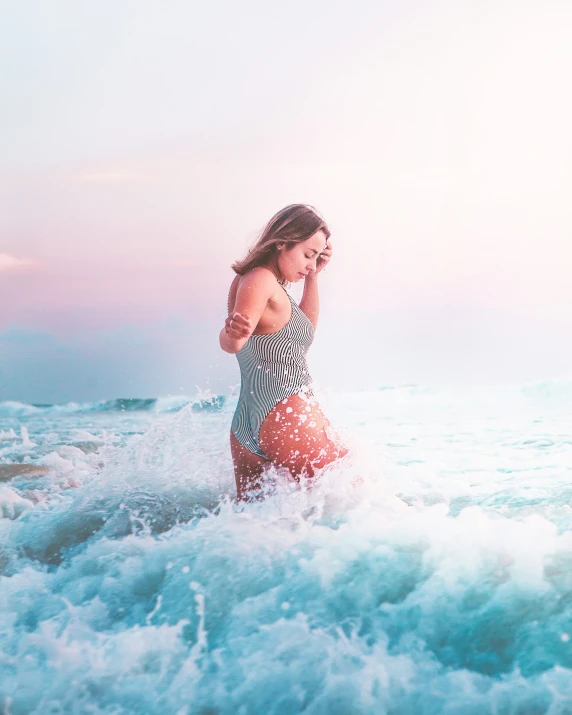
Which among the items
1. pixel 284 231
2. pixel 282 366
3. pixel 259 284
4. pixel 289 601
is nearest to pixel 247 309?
pixel 259 284

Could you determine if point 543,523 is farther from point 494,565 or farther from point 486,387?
point 486,387

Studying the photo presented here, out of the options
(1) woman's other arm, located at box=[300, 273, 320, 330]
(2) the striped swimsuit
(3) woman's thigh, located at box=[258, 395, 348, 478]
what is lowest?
(3) woman's thigh, located at box=[258, 395, 348, 478]

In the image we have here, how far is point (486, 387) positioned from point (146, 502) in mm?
11064

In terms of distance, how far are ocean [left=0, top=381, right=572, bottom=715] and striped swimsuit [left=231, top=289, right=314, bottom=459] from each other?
259 mm

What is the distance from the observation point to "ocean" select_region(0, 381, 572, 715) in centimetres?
197

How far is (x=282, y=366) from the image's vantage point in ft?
9.91

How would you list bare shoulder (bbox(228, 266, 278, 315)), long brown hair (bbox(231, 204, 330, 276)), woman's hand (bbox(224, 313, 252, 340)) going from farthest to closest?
long brown hair (bbox(231, 204, 330, 276)), bare shoulder (bbox(228, 266, 278, 315)), woman's hand (bbox(224, 313, 252, 340))

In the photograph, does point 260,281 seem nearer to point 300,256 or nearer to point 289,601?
point 300,256

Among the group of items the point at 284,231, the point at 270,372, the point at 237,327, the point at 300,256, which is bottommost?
the point at 270,372

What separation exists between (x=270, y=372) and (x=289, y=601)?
107cm

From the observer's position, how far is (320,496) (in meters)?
2.96

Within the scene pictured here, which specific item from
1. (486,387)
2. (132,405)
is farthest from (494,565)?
(132,405)

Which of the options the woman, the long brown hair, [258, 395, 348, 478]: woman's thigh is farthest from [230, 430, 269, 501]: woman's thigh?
the long brown hair

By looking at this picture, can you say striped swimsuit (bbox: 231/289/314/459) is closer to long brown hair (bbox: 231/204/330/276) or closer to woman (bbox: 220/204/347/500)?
woman (bbox: 220/204/347/500)
